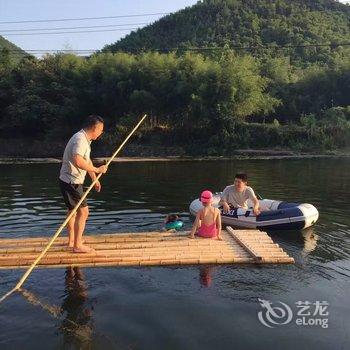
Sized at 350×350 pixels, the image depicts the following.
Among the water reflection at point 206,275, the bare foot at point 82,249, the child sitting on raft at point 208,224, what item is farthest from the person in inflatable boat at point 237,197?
the bare foot at point 82,249

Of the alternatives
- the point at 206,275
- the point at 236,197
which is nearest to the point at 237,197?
the point at 236,197

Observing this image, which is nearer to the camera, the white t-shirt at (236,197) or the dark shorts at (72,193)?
the dark shorts at (72,193)

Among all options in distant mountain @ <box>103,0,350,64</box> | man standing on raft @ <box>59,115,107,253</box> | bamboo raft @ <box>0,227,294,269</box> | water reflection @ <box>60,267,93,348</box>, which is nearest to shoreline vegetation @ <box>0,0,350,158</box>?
distant mountain @ <box>103,0,350,64</box>

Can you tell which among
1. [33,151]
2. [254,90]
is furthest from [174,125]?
[33,151]

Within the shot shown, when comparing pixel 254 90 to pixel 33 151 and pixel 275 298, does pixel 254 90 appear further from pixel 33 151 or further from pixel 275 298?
pixel 275 298

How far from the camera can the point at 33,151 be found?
42.4m

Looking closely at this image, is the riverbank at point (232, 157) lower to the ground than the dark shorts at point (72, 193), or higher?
lower

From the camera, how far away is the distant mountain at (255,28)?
71.5 m

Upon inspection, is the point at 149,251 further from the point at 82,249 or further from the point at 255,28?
the point at 255,28

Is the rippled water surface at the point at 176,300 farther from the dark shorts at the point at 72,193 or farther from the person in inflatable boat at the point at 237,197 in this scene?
the dark shorts at the point at 72,193

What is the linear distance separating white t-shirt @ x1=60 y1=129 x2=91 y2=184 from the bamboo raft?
129 cm

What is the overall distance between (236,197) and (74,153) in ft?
16.5

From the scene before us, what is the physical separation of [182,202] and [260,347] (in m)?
10.4

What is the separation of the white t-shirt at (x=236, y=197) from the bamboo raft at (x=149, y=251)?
6.13 feet
